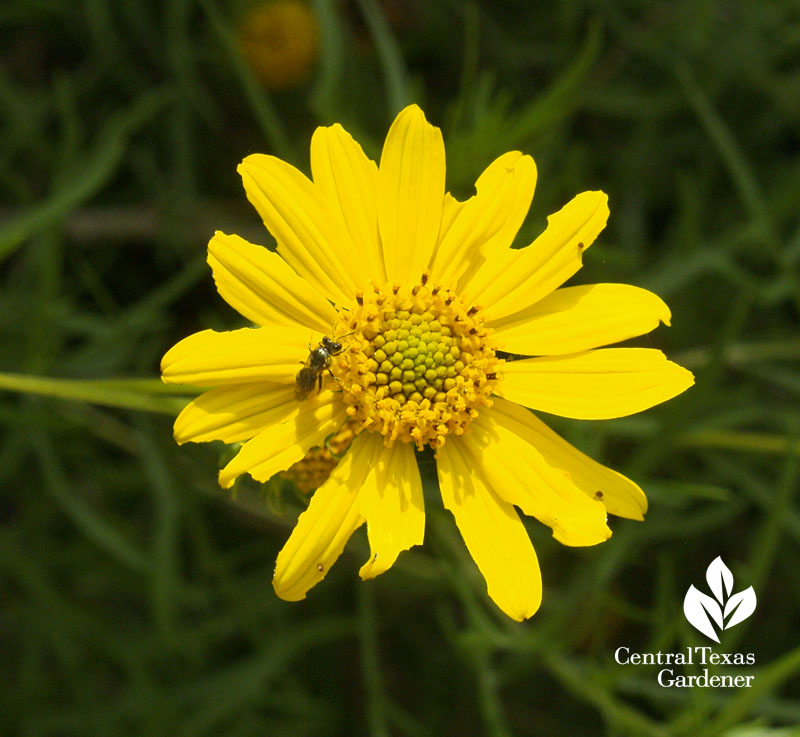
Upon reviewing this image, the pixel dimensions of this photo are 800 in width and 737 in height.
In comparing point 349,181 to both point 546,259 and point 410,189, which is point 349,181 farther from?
point 546,259

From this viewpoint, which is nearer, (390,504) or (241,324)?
(390,504)

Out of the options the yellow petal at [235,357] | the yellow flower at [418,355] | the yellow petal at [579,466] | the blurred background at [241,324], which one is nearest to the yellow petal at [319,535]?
the yellow flower at [418,355]

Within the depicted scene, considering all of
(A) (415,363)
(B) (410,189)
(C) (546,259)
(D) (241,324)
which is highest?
(D) (241,324)

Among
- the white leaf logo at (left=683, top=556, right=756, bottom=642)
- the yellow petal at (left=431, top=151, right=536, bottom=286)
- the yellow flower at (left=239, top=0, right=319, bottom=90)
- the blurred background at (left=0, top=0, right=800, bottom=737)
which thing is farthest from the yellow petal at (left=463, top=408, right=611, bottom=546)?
the yellow flower at (left=239, top=0, right=319, bottom=90)

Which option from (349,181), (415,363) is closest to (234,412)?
(415,363)

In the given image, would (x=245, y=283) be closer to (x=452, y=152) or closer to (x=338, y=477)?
(x=338, y=477)

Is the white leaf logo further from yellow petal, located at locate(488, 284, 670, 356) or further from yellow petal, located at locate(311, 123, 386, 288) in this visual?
yellow petal, located at locate(311, 123, 386, 288)
